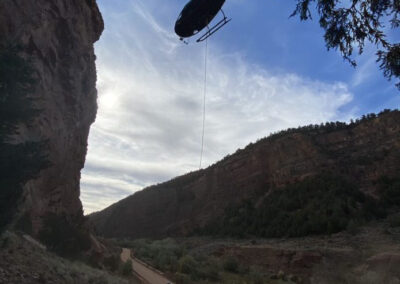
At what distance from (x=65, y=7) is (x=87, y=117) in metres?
7.59

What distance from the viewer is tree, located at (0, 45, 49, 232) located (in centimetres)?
1005

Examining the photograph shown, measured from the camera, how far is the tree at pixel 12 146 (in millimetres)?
10047

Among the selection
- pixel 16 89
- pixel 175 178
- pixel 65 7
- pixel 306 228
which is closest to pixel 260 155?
pixel 306 228

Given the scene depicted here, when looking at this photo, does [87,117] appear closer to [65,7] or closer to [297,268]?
[65,7]

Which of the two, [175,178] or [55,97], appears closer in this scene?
[55,97]

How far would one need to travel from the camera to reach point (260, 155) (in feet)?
181

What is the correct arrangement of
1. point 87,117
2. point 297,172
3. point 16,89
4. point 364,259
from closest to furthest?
point 16,89, point 364,259, point 87,117, point 297,172

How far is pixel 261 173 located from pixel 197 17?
148ft

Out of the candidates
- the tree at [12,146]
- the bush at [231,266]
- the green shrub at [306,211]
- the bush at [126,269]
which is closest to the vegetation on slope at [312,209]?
the green shrub at [306,211]

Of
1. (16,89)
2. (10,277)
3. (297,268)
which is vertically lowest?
(10,277)

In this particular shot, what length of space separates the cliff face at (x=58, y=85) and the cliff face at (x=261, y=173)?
29.4m

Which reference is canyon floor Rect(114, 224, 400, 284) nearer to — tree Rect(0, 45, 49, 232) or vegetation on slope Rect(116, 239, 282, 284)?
vegetation on slope Rect(116, 239, 282, 284)

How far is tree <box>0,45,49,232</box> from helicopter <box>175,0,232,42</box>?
5.29 metres

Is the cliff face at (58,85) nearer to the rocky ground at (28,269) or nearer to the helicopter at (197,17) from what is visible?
the rocky ground at (28,269)
